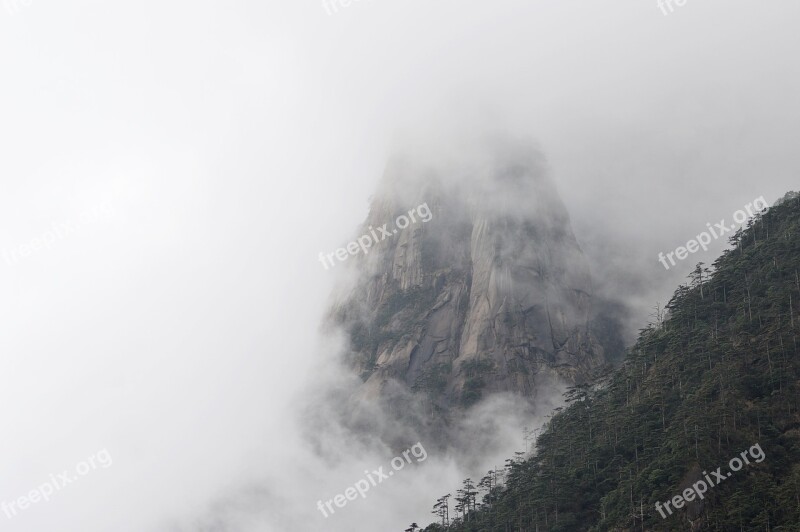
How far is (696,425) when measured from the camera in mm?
104812

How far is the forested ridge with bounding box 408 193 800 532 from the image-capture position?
315 feet

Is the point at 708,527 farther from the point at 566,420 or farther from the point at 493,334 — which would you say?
the point at 493,334

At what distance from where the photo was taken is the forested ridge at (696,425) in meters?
95.9

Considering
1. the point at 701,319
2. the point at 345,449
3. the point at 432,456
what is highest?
Result: the point at 345,449

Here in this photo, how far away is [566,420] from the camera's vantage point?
14112 cm

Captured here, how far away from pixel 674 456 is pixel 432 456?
287ft

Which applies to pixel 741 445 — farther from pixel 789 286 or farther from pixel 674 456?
pixel 789 286

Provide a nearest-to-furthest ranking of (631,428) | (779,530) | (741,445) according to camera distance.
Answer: (779,530) → (741,445) → (631,428)

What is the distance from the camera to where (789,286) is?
11838cm

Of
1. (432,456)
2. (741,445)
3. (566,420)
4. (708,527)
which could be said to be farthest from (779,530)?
(432,456)

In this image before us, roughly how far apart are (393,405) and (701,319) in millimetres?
81259

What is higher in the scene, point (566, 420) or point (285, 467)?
point (285, 467)

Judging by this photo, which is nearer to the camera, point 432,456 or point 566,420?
point 566,420

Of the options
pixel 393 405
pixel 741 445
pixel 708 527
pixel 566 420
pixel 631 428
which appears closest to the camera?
pixel 708 527
